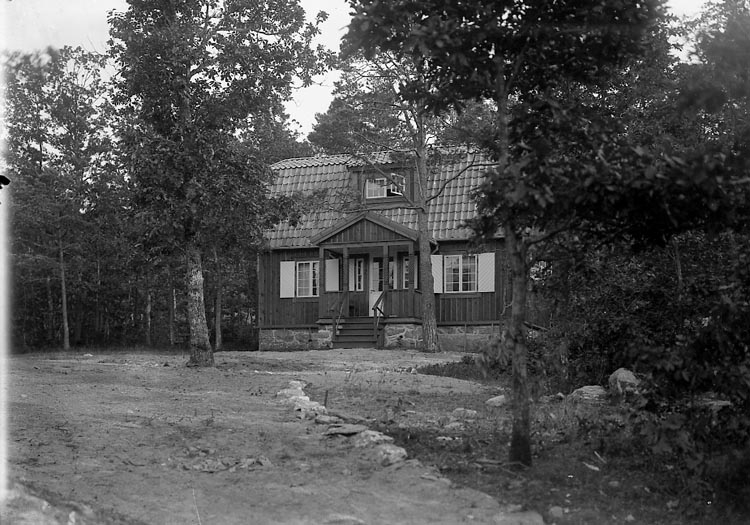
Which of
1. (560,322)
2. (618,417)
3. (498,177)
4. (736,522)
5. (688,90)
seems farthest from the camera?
(560,322)

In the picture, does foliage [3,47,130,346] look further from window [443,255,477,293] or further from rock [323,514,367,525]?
rock [323,514,367,525]

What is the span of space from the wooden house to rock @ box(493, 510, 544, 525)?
725 inches

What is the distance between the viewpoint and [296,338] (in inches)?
1091

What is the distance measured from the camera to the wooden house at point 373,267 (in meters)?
25.8

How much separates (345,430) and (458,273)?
1857cm

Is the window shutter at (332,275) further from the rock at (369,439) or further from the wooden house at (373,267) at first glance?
the rock at (369,439)

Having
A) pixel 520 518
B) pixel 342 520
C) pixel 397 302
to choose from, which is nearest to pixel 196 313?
pixel 397 302

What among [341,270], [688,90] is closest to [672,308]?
[688,90]

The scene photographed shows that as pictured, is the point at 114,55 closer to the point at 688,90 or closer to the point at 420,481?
the point at 688,90

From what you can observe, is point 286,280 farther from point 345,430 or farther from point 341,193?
point 345,430

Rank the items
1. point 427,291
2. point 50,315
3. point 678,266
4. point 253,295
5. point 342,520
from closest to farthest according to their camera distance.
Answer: point 342,520 < point 678,266 < point 427,291 < point 50,315 < point 253,295

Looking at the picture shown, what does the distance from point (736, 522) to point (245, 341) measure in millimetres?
28369

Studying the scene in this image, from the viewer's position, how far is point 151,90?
1622 cm

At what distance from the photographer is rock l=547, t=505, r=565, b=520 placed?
5.84m
